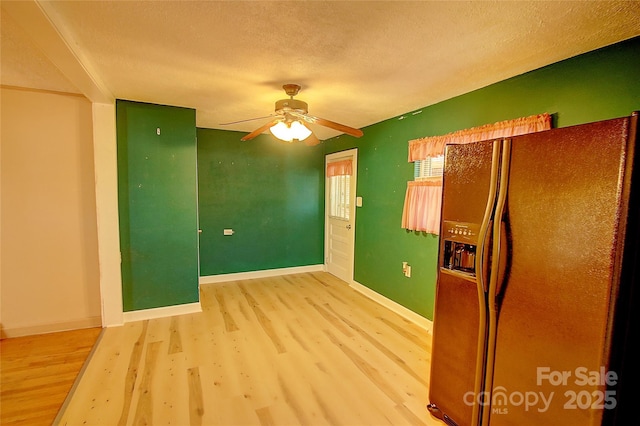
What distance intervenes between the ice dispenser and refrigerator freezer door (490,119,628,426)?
21 cm

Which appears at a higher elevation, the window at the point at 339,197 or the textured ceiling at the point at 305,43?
the textured ceiling at the point at 305,43

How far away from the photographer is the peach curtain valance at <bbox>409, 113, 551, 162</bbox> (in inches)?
83.3

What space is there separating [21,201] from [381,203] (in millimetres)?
3922

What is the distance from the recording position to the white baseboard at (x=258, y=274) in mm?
4523

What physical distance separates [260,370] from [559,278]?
2151 millimetres

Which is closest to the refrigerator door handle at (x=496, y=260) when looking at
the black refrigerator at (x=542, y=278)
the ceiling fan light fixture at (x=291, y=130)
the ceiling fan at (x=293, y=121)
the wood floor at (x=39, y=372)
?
the black refrigerator at (x=542, y=278)

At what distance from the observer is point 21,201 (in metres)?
2.81

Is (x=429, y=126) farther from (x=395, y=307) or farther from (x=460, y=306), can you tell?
(x=395, y=307)

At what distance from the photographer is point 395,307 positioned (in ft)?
11.8

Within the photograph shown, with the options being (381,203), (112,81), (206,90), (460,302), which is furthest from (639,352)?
(112,81)

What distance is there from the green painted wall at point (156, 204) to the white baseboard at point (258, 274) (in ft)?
3.50

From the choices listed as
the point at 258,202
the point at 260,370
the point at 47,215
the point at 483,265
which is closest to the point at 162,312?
the point at 47,215

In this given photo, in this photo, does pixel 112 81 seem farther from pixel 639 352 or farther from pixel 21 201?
pixel 639 352

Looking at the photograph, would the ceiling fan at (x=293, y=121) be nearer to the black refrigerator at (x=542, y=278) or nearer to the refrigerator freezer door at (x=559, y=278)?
the black refrigerator at (x=542, y=278)
